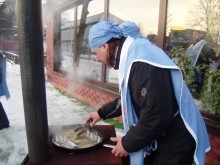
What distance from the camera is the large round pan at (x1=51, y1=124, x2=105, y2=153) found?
7.28 ft

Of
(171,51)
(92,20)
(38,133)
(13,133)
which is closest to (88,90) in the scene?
(92,20)

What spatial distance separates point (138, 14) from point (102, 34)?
13.0ft

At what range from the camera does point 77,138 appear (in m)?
2.48

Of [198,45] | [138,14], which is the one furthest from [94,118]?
[138,14]

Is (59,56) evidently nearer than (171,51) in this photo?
No

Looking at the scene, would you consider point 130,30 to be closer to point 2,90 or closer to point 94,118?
point 94,118

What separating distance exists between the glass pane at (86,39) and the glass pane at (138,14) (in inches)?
21.9

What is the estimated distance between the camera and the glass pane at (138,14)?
5148 mm

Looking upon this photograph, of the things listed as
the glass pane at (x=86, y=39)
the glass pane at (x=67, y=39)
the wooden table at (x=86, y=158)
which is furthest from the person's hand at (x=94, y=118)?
the glass pane at (x=67, y=39)

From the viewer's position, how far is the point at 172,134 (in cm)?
196

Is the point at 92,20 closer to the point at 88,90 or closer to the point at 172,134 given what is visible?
the point at 88,90

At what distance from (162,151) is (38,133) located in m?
0.93

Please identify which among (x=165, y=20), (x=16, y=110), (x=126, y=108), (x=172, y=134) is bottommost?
(x=16, y=110)

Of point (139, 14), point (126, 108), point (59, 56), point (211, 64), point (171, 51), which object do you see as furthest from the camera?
point (59, 56)
